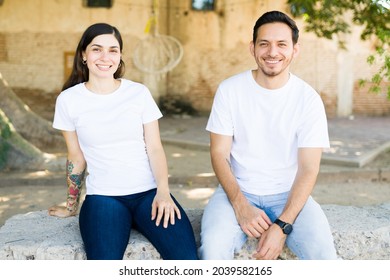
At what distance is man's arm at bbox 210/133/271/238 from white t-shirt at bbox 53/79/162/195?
39 cm

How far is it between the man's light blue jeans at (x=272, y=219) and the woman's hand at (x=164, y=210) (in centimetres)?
18

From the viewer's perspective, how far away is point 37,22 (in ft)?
46.7

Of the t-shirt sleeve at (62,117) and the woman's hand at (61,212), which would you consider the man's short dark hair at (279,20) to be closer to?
the t-shirt sleeve at (62,117)

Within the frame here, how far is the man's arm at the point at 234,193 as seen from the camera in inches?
113

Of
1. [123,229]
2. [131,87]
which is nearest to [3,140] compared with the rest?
[131,87]

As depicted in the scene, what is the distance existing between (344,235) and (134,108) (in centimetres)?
147

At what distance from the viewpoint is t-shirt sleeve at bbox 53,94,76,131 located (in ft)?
9.98

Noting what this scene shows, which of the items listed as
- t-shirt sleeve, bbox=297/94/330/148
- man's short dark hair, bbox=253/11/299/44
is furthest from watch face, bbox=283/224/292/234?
man's short dark hair, bbox=253/11/299/44

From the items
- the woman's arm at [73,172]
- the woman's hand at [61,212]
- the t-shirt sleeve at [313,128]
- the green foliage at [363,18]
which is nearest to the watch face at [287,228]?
the t-shirt sleeve at [313,128]

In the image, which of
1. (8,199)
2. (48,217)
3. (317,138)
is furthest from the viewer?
(8,199)

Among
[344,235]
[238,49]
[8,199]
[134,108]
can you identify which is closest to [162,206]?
[134,108]

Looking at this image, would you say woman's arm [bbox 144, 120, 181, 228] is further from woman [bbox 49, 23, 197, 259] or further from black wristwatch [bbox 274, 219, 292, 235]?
black wristwatch [bbox 274, 219, 292, 235]

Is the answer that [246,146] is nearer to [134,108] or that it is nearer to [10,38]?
[134,108]

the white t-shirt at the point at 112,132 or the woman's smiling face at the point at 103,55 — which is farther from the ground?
the woman's smiling face at the point at 103,55
